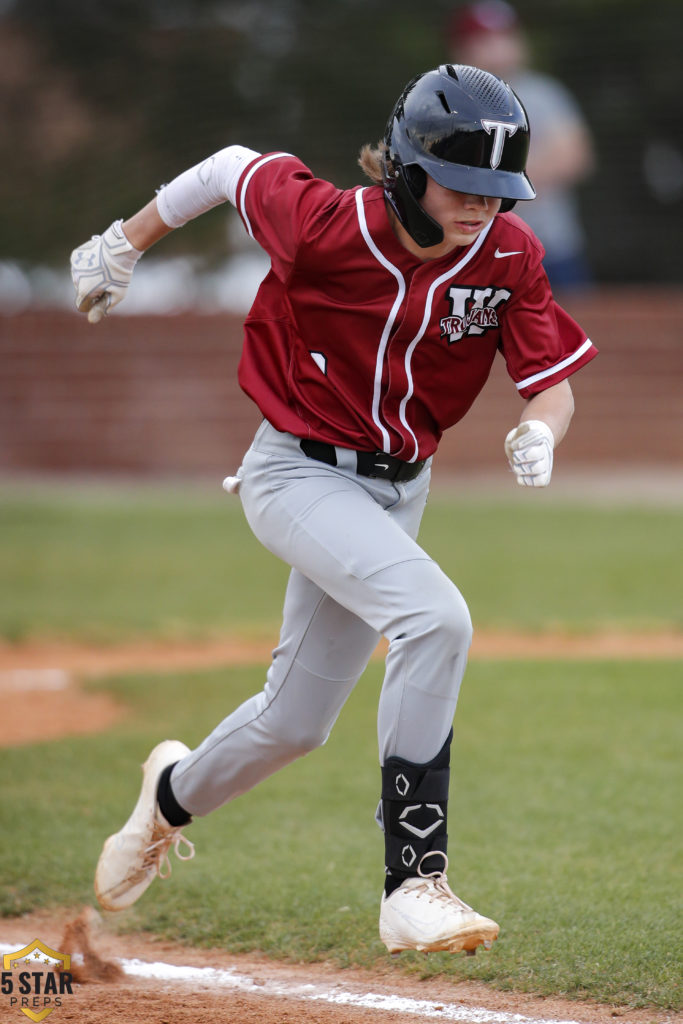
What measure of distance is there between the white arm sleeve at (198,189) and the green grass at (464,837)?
1.99 metres

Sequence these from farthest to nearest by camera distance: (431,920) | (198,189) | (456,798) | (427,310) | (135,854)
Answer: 1. (456,798)
2. (135,854)
3. (198,189)
4. (427,310)
5. (431,920)

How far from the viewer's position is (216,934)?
3.75m

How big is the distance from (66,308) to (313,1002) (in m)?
11.9

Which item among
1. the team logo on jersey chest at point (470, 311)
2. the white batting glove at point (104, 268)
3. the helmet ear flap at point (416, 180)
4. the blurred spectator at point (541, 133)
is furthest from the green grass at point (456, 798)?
the blurred spectator at point (541, 133)

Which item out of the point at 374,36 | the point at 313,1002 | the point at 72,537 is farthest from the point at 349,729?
the point at 374,36

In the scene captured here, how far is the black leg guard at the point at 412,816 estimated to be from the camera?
9.86ft

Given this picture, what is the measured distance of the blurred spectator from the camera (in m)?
Answer: 9.64

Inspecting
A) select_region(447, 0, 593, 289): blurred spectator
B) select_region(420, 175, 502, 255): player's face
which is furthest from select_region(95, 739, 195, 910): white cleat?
select_region(447, 0, 593, 289): blurred spectator

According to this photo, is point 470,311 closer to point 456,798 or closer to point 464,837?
point 464,837

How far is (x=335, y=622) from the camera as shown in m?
3.36

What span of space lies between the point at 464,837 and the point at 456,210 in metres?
2.29

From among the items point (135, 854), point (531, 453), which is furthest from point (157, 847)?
point (531, 453)

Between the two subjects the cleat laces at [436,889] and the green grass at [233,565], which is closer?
the cleat laces at [436,889]

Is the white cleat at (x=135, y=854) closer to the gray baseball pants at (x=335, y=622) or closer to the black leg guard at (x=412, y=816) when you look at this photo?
the gray baseball pants at (x=335, y=622)
